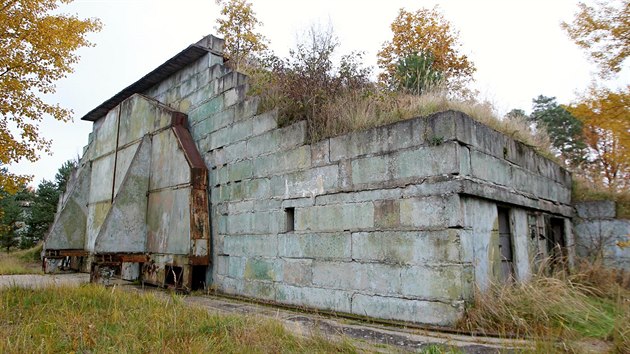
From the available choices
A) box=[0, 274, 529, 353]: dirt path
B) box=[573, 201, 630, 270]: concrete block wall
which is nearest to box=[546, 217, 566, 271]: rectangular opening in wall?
box=[573, 201, 630, 270]: concrete block wall

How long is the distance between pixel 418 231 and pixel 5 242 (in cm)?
3375

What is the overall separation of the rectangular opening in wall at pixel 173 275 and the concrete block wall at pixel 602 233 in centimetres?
837

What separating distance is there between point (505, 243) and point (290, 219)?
337 cm

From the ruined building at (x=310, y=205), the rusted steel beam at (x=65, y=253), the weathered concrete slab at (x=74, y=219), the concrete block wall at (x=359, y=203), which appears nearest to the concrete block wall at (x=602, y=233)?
the ruined building at (x=310, y=205)

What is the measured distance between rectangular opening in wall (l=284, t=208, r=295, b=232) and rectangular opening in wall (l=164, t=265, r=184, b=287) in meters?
2.64

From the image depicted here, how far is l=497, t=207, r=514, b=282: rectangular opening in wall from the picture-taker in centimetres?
592

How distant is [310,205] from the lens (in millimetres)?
6402

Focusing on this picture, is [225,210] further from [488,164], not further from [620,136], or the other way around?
[620,136]

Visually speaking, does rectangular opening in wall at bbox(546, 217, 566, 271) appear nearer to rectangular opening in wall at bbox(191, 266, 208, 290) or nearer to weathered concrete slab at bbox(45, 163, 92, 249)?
rectangular opening in wall at bbox(191, 266, 208, 290)

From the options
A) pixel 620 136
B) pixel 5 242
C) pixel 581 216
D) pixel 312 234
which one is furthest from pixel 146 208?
pixel 5 242

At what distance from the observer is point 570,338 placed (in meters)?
3.82

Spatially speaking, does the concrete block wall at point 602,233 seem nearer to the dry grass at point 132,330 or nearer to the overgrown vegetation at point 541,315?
the overgrown vegetation at point 541,315

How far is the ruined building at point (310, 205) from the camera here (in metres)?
4.94

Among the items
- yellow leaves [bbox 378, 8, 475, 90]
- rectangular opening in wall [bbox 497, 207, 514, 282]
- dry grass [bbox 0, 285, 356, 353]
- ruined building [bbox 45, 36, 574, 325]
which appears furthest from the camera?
yellow leaves [bbox 378, 8, 475, 90]
